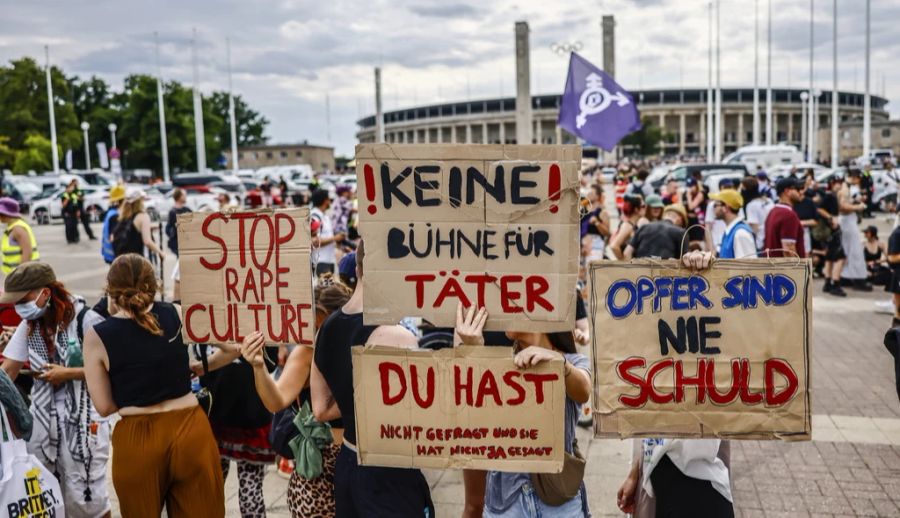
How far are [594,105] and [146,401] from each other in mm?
6474

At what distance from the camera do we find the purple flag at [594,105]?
28.3 ft

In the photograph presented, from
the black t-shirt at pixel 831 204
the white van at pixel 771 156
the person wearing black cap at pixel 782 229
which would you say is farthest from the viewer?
the white van at pixel 771 156

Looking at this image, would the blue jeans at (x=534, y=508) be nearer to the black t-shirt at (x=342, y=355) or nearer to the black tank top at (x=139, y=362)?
the black t-shirt at (x=342, y=355)

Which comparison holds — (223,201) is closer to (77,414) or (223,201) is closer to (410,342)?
(77,414)

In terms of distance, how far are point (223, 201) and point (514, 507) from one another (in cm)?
1283

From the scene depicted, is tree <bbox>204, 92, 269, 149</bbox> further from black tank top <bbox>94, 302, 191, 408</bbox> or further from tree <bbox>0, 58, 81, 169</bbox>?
black tank top <bbox>94, 302, 191, 408</bbox>

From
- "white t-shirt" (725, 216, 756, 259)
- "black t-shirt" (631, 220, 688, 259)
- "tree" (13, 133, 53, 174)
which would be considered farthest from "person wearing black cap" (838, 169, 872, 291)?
"tree" (13, 133, 53, 174)

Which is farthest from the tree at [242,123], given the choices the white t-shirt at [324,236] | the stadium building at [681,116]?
the white t-shirt at [324,236]

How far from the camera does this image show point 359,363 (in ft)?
9.29

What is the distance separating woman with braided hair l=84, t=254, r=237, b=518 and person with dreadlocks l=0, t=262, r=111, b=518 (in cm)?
74

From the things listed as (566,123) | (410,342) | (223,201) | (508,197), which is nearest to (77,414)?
(410,342)

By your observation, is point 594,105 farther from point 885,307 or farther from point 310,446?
point 310,446

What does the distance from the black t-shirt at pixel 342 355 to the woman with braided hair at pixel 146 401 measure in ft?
2.57

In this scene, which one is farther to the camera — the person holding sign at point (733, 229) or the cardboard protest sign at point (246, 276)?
the person holding sign at point (733, 229)
